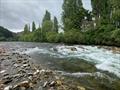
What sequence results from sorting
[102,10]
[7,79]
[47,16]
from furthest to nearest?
[47,16] → [102,10] → [7,79]

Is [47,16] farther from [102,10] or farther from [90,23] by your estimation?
[102,10]

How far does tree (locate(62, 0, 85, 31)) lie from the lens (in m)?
55.3

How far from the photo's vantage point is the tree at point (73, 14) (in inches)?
2177

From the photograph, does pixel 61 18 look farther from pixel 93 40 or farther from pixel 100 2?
pixel 93 40

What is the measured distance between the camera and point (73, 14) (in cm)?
5553

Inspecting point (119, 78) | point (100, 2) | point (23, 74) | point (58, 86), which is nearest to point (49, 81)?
point (58, 86)

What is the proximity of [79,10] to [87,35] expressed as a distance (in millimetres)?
14276

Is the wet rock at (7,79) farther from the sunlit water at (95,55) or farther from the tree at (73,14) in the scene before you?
the tree at (73,14)

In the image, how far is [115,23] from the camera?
43.5 m

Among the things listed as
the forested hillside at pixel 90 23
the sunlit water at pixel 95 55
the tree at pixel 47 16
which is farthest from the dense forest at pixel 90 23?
the tree at pixel 47 16

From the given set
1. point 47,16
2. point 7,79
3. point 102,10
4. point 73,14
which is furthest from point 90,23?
point 7,79

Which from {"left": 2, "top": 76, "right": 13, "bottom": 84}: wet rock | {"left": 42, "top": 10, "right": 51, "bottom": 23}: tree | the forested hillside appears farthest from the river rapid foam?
{"left": 42, "top": 10, "right": 51, "bottom": 23}: tree

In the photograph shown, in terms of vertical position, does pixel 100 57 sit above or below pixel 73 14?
below

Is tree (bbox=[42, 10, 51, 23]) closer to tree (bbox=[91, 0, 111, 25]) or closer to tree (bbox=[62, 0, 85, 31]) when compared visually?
tree (bbox=[62, 0, 85, 31])
